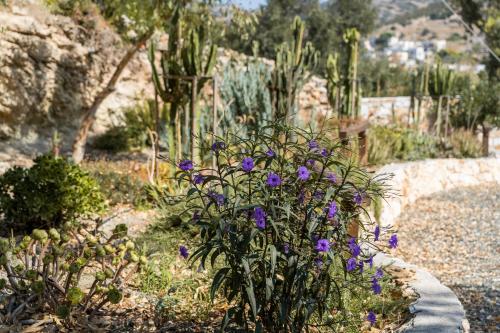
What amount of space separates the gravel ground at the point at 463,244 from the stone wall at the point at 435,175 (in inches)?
6.9

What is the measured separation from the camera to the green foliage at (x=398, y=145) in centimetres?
913

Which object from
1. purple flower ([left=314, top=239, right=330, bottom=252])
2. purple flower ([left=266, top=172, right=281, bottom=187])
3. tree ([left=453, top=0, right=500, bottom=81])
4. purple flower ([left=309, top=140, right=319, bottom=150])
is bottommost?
purple flower ([left=314, top=239, right=330, bottom=252])

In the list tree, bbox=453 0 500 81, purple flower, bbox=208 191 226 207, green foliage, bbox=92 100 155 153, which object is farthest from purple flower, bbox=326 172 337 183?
tree, bbox=453 0 500 81

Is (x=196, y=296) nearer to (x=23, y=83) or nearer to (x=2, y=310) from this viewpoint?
(x=2, y=310)

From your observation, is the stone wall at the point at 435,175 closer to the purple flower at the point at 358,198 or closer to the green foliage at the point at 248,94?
the green foliage at the point at 248,94

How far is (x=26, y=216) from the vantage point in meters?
5.16

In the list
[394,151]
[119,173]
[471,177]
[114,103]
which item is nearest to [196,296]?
[119,173]

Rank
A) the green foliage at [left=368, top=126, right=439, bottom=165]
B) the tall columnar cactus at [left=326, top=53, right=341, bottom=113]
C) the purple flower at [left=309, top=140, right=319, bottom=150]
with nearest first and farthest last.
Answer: the purple flower at [left=309, top=140, right=319, bottom=150]
the green foliage at [left=368, top=126, right=439, bottom=165]
the tall columnar cactus at [left=326, top=53, right=341, bottom=113]

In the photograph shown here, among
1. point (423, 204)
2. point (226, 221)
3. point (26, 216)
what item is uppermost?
point (226, 221)

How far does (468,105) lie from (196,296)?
11.0 metres

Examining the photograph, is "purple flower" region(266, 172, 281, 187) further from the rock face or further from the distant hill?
the distant hill

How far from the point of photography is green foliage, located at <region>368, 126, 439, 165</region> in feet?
30.0

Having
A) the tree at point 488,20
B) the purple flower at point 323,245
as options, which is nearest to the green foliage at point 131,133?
the purple flower at point 323,245

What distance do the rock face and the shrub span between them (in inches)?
203
